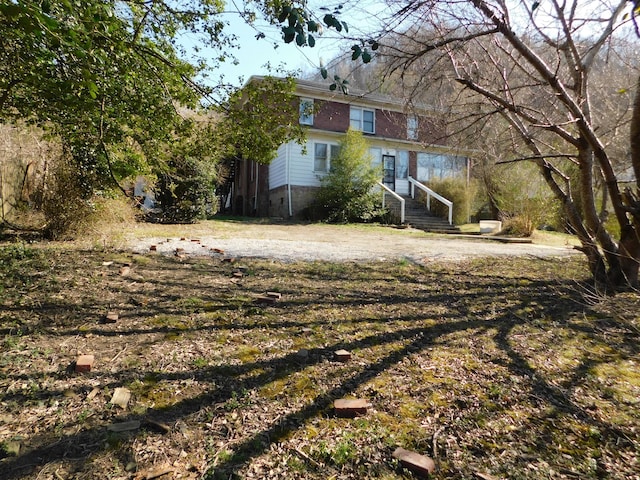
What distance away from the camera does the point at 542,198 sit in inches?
546

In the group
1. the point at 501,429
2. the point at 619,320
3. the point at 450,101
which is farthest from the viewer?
the point at 450,101

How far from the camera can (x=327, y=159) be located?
18000 millimetres

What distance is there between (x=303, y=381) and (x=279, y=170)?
55.0ft

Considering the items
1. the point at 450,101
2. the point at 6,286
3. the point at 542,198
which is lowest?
the point at 6,286

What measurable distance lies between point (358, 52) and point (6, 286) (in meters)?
3.56

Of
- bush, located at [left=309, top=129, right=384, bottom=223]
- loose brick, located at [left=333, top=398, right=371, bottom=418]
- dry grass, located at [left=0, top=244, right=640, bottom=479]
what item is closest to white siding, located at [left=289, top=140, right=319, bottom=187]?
bush, located at [left=309, top=129, right=384, bottom=223]

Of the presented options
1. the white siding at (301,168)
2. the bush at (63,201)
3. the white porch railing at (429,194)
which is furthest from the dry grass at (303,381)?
the white siding at (301,168)

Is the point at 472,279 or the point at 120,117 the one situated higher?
the point at 120,117

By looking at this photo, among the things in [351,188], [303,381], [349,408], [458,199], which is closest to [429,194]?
[458,199]

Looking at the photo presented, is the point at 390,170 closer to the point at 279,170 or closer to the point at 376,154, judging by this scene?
the point at 376,154

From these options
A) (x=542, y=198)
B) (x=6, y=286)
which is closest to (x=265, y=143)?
(x=6, y=286)

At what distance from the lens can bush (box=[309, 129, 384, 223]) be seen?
52.0 ft

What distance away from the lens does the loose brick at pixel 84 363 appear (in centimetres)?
210

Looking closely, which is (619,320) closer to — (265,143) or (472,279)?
(472,279)
